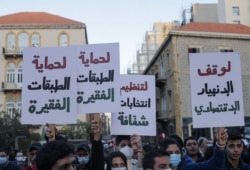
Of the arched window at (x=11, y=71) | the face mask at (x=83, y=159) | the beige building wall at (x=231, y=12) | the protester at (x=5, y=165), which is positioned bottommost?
the protester at (x=5, y=165)

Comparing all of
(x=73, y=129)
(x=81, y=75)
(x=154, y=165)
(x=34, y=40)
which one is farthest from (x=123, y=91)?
(x=34, y=40)

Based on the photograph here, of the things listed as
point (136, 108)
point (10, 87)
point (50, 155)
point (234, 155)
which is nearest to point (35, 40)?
point (10, 87)

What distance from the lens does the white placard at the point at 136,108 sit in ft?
20.3

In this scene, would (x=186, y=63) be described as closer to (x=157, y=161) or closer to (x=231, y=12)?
(x=231, y=12)

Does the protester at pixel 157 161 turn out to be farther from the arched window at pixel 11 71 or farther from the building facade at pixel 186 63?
the arched window at pixel 11 71

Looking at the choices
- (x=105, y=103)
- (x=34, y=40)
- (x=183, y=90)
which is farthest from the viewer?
(x=34, y=40)

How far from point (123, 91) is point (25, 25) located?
129 feet

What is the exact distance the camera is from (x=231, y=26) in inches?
1491

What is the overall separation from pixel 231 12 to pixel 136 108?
47.0m

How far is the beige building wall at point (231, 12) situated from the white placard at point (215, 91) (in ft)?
155

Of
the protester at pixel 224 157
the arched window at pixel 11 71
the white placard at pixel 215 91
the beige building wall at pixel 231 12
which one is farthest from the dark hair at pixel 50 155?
the beige building wall at pixel 231 12

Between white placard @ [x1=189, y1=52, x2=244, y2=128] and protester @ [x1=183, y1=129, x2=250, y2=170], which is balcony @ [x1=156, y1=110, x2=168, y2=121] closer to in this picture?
white placard @ [x1=189, y1=52, x2=244, y2=128]

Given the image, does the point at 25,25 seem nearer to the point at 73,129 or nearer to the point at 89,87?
the point at 73,129

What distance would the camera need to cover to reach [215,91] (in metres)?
5.01
